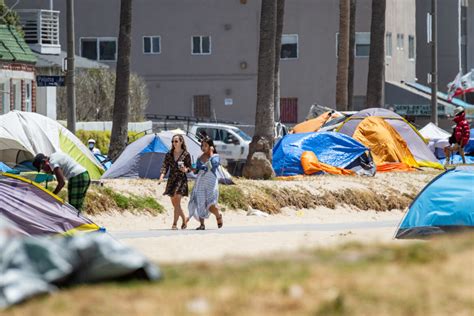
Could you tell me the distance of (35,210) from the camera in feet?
60.8

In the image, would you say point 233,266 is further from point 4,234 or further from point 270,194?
point 270,194

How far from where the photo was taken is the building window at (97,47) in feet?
205

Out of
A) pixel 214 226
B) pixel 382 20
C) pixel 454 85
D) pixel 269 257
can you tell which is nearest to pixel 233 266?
pixel 269 257

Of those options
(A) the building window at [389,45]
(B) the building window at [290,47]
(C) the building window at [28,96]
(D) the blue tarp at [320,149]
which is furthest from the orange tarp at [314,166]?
(A) the building window at [389,45]

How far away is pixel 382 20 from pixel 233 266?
34.0m

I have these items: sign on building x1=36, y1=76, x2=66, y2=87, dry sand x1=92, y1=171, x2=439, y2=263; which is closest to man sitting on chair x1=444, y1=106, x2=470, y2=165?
dry sand x1=92, y1=171, x2=439, y2=263

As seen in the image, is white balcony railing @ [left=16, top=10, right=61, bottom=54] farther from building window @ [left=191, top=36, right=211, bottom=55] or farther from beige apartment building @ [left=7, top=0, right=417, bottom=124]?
building window @ [left=191, top=36, right=211, bottom=55]

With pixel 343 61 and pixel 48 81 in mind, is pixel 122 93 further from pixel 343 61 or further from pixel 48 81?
pixel 343 61

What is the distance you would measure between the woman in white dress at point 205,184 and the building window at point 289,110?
130 ft

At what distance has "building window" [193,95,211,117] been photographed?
61.2 meters

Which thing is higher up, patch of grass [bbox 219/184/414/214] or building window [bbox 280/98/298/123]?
building window [bbox 280/98/298/123]

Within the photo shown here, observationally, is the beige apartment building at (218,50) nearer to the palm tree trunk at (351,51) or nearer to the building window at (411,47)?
the building window at (411,47)

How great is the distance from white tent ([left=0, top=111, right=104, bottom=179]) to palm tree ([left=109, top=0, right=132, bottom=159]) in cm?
287

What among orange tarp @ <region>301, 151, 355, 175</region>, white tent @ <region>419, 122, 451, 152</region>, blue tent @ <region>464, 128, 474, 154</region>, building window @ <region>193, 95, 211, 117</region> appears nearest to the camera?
orange tarp @ <region>301, 151, 355, 175</region>
